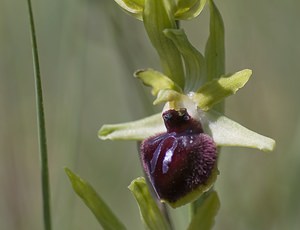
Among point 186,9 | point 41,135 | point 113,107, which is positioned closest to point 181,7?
point 186,9

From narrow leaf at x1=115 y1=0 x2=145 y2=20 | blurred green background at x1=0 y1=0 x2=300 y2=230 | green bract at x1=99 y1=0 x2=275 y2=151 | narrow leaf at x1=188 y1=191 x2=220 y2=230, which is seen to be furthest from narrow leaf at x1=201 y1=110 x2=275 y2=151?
blurred green background at x1=0 y1=0 x2=300 y2=230

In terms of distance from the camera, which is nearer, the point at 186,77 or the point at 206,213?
the point at 206,213

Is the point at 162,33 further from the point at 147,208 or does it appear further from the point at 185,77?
the point at 147,208

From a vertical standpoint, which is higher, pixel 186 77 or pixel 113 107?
pixel 113 107

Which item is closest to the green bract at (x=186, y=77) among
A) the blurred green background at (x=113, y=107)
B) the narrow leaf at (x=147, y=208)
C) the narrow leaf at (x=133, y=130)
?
the narrow leaf at (x=133, y=130)

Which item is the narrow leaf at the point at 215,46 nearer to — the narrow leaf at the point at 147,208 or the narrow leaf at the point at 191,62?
the narrow leaf at the point at 191,62
